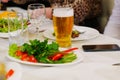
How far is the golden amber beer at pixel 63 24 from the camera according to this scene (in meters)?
1.07

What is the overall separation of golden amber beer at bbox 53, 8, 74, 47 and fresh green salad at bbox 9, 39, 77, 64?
149 millimetres

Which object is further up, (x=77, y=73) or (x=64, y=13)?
(x=64, y=13)

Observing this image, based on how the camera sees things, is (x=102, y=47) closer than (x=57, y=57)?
No

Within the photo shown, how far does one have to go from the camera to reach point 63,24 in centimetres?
109

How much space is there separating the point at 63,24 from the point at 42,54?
0.76 feet

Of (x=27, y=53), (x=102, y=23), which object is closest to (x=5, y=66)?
(x=27, y=53)

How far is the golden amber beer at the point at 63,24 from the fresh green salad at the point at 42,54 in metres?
0.15

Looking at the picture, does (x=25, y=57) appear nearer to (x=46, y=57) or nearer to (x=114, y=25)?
(x=46, y=57)

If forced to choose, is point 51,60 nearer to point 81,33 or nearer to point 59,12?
point 59,12

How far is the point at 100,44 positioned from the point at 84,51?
110 millimetres

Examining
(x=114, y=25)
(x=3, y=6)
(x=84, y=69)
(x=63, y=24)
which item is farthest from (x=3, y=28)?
(x=3, y=6)

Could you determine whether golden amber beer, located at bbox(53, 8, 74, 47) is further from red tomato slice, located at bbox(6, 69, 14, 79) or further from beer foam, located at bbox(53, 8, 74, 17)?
red tomato slice, located at bbox(6, 69, 14, 79)

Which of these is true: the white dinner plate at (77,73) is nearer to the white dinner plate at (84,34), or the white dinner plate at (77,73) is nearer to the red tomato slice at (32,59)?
the red tomato slice at (32,59)

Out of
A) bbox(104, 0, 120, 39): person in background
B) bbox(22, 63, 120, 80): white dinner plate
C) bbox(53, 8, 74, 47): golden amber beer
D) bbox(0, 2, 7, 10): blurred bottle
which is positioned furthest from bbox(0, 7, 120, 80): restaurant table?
bbox(0, 2, 7, 10): blurred bottle
